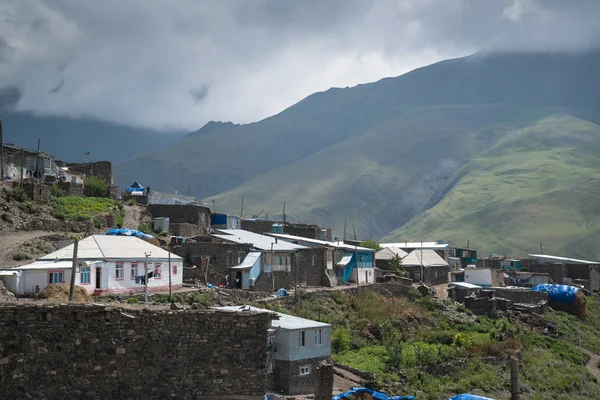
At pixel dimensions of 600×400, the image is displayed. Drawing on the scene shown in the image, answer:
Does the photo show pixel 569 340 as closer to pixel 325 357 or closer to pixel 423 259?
pixel 423 259

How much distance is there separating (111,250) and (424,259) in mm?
34804

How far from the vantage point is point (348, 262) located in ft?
157

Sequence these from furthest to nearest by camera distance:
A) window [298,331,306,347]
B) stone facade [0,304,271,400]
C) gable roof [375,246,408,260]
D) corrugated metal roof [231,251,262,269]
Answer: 1. gable roof [375,246,408,260]
2. corrugated metal roof [231,251,262,269]
3. window [298,331,306,347]
4. stone facade [0,304,271,400]

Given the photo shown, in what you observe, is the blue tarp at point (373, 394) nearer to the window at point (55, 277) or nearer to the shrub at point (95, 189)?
the window at point (55, 277)

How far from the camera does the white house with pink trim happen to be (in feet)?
90.4

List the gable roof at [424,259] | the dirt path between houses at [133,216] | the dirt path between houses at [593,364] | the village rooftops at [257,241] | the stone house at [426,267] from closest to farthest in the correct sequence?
the dirt path between houses at [593,364], the village rooftops at [257,241], the dirt path between houses at [133,216], the stone house at [426,267], the gable roof at [424,259]

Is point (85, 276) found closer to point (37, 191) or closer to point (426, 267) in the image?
point (37, 191)

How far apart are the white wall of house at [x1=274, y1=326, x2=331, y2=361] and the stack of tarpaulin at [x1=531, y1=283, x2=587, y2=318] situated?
115 feet

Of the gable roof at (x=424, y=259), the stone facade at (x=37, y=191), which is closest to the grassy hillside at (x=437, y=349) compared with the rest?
the gable roof at (x=424, y=259)

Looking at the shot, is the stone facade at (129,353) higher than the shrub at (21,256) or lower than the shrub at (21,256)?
lower

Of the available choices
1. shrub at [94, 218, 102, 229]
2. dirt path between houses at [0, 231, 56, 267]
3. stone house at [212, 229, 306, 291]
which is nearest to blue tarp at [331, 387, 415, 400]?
stone house at [212, 229, 306, 291]

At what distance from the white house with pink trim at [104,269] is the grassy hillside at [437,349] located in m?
5.64

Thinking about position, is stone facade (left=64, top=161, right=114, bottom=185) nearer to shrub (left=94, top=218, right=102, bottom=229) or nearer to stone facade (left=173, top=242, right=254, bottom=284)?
shrub (left=94, top=218, right=102, bottom=229)

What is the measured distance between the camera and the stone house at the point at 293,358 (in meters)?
25.3
